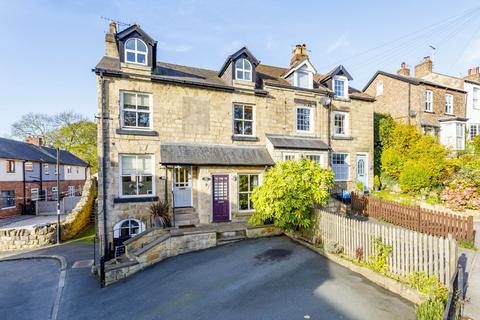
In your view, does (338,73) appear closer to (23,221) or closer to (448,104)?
(448,104)

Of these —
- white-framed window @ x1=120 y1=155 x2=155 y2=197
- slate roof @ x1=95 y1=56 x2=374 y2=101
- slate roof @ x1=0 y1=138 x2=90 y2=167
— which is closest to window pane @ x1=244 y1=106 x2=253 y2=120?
slate roof @ x1=95 y1=56 x2=374 y2=101

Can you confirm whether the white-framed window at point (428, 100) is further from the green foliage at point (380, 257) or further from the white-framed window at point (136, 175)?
the white-framed window at point (136, 175)

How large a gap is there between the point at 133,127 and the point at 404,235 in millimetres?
13098

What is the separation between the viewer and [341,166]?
730 inches

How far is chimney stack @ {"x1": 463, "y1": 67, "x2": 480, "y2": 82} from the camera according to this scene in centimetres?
3033

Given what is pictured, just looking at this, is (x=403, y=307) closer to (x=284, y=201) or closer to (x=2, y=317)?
(x=284, y=201)

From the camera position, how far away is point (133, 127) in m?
13.1

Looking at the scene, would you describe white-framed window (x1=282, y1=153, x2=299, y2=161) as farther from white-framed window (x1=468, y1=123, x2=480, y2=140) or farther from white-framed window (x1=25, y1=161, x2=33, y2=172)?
white-framed window (x1=25, y1=161, x2=33, y2=172)

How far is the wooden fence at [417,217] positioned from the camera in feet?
31.4

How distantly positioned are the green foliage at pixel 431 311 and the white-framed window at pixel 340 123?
14243mm

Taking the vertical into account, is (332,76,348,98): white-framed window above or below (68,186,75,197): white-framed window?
above

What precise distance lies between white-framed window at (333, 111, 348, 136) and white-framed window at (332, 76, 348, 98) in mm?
1425

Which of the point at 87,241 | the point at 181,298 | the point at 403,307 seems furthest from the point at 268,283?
the point at 87,241

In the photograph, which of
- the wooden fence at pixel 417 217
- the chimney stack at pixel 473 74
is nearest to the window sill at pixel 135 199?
the wooden fence at pixel 417 217
